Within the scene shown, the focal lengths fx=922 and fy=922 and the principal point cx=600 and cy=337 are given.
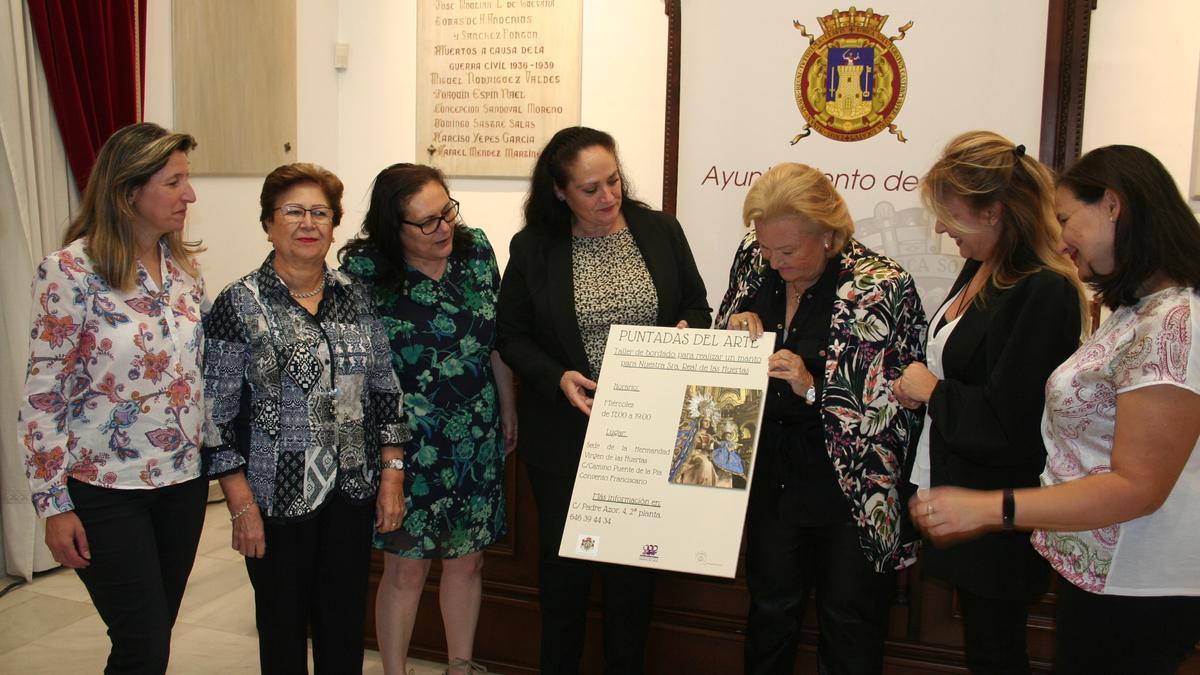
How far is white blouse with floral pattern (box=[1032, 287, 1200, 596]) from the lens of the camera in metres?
1.39

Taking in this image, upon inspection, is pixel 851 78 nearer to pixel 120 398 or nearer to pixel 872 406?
pixel 872 406

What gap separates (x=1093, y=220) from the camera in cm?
150

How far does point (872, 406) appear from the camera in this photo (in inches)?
77.3

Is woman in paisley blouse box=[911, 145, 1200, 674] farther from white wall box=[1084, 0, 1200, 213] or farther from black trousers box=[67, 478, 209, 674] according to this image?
white wall box=[1084, 0, 1200, 213]

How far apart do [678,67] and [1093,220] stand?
3020 mm

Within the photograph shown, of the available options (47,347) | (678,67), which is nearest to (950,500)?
(47,347)

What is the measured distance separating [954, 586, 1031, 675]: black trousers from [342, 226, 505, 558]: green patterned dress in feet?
4.15

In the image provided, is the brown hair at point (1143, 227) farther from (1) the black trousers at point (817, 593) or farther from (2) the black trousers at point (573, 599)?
(2) the black trousers at point (573, 599)

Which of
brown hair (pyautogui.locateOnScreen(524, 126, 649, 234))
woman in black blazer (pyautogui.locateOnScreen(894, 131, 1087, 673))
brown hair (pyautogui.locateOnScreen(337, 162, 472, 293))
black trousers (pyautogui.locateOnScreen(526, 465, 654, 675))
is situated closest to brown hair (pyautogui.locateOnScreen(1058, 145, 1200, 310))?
woman in black blazer (pyautogui.locateOnScreen(894, 131, 1087, 673))

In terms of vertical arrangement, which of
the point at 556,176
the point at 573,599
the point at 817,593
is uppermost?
the point at 556,176

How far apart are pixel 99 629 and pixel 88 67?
2.28 m

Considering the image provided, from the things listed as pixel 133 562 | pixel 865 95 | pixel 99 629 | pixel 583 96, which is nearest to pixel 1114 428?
pixel 133 562

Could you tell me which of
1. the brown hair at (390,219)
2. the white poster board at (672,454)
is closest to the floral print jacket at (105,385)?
the brown hair at (390,219)

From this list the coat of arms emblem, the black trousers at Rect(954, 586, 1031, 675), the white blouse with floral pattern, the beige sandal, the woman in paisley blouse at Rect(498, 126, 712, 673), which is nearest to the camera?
the white blouse with floral pattern
